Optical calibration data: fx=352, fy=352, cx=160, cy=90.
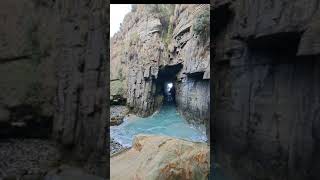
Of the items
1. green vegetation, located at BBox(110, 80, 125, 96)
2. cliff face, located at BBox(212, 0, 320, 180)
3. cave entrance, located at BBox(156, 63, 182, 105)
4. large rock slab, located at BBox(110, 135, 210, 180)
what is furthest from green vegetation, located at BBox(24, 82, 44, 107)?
green vegetation, located at BBox(110, 80, 125, 96)

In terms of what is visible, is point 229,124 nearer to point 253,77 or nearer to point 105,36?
point 253,77

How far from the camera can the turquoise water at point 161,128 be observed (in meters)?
20.2

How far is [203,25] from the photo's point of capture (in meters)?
20.9

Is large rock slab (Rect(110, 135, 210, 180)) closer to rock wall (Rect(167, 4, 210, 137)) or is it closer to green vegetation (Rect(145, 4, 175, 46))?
rock wall (Rect(167, 4, 210, 137))

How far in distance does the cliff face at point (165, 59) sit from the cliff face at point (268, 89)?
11455mm

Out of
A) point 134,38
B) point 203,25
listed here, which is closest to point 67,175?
point 203,25

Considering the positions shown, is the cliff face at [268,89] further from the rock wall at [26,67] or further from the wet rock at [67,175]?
the rock wall at [26,67]

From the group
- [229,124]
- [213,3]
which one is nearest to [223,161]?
[229,124]

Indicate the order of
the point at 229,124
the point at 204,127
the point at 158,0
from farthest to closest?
the point at 204,127 < the point at 158,0 < the point at 229,124

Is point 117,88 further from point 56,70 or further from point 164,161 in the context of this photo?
point 56,70

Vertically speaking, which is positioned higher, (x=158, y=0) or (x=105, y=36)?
(x=158, y=0)

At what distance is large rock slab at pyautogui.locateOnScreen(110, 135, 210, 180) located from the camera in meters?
9.23

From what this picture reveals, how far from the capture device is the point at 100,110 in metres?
6.71

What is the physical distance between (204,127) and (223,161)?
40.9 ft
